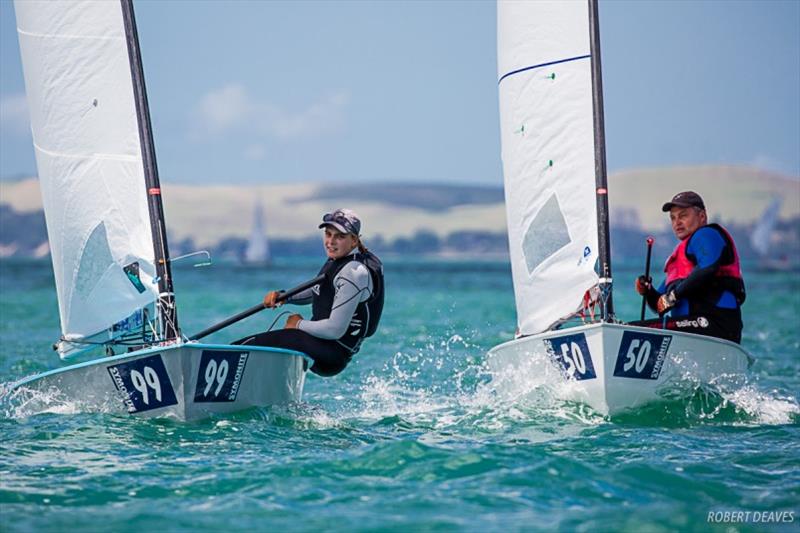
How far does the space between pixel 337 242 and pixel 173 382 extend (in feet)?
4.68

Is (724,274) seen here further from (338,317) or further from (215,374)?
(215,374)

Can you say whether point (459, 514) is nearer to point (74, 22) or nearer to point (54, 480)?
point (54, 480)

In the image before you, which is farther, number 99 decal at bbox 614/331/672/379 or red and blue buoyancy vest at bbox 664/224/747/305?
red and blue buoyancy vest at bbox 664/224/747/305

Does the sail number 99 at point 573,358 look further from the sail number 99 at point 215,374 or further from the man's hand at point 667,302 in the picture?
the sail number 99 at point 215,374

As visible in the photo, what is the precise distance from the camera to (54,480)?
539cm

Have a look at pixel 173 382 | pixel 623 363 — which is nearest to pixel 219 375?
pixel 173 382

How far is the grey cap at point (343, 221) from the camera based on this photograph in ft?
23.0

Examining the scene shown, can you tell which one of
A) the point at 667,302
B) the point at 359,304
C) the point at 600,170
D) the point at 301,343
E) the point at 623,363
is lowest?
the point at 623,363

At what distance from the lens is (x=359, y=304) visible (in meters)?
7.10

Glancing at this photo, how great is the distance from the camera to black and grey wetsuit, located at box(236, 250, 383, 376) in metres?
6.96

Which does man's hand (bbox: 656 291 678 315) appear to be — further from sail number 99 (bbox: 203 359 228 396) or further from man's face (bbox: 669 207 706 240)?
sail number 99 (bbox: 203 359 228 396)

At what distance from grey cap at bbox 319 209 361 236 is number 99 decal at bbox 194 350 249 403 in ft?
3.39

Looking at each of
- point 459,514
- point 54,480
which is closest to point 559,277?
point 459,514

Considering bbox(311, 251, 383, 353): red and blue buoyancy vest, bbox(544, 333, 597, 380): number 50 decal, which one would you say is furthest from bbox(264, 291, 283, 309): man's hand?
bbox(544, 333, 597, 380): number 50 decal
